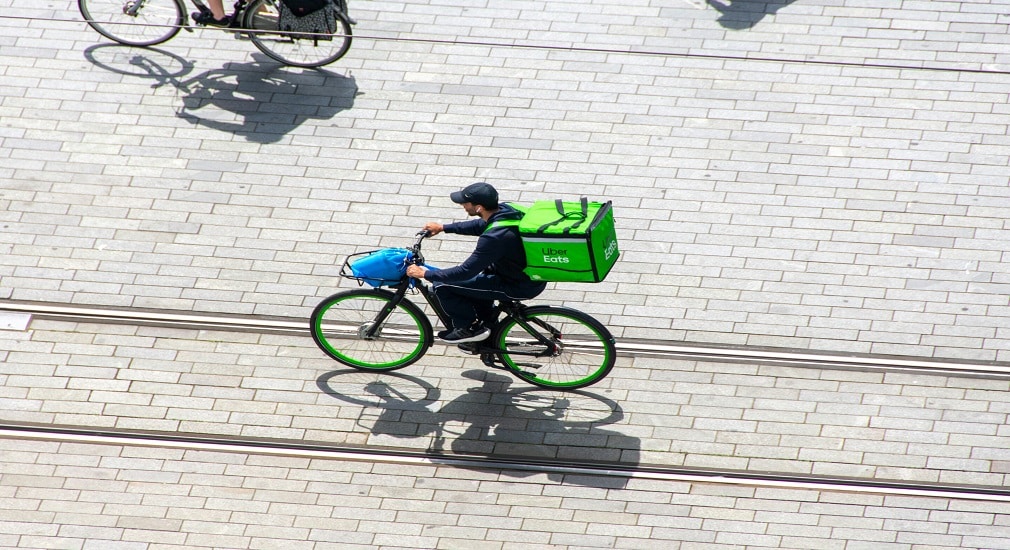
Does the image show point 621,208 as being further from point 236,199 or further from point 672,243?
point 236,199

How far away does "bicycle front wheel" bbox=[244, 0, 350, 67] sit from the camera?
10.8 metres

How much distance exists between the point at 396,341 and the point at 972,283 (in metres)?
4.70

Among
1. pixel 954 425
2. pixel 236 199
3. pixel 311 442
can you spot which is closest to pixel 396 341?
pixel 311 442

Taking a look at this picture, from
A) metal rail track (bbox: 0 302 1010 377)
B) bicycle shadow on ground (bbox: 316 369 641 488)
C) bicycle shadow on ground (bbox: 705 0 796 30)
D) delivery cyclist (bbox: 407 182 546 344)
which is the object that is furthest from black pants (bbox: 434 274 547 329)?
bicycle shadow on ground (bbox: 705 0 796 30)

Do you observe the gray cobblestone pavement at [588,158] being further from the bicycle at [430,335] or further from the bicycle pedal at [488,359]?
the bicycle pedal at [488,359]

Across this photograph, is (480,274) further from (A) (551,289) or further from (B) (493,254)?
(A) (551,289)

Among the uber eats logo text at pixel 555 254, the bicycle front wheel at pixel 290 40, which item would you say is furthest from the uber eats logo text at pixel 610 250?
the bicycle front wheel at pixel 290 40

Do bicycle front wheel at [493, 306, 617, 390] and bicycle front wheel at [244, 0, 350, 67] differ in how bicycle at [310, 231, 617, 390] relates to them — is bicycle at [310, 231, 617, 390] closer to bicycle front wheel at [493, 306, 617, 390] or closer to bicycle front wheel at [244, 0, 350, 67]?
bicycle front wheel at [493, 306, 617, 390]

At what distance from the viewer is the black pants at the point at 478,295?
770 centimetres

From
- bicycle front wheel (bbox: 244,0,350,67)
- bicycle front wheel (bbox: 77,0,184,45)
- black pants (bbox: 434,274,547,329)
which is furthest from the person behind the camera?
bicycle front wheel (bbox: 77,0,184,45)

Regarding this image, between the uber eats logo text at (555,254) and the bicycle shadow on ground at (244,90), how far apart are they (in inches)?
163

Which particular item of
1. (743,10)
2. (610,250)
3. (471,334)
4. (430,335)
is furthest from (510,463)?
(743,10)

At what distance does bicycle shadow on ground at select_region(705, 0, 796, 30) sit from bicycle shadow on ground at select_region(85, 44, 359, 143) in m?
3.98

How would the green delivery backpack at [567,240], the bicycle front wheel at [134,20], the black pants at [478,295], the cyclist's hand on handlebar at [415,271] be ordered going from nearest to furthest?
the green delivery backpack at [567,240]
the cyclist's hand on handlebar at [415,271]
the black pants at [478,295]
the bicycle front wheel at [134,20]
